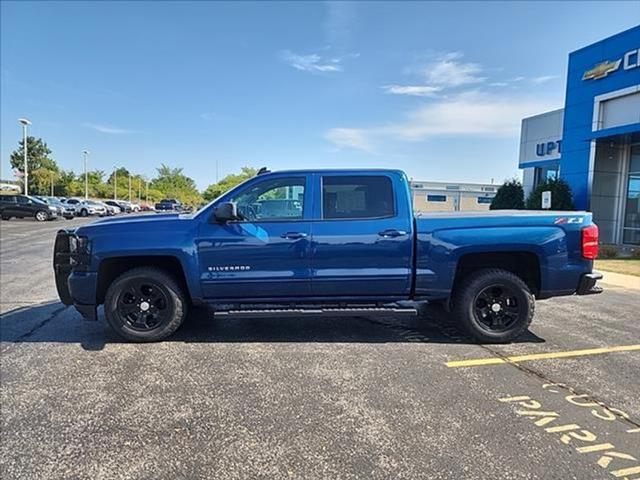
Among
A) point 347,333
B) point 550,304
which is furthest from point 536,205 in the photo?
point 347,333

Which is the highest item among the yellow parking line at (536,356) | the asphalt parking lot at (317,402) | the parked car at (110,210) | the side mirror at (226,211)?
the side mirror at (226,211)

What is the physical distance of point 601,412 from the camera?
353 cm

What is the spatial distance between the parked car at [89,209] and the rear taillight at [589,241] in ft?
138

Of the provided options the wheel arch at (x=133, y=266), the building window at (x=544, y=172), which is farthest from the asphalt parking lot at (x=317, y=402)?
the building window at (x=544, y=172)

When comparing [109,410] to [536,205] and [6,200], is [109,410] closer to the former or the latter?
[536,205]

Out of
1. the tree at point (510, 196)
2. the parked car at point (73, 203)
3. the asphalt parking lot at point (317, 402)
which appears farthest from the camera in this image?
the parked car at point (73, 203)

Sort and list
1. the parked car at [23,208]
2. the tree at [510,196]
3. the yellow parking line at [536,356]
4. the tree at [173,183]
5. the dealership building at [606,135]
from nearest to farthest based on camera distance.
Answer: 1. the yellow parking line at [536,356]
2. the dealership building at [606,135]
3. the tree at [510,196]
4. the parked car at [23,208]
5. the tree at [173,183]

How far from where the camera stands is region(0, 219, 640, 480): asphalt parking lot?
2844mm

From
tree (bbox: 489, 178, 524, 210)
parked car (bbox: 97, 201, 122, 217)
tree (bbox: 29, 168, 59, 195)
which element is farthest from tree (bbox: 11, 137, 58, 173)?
tree (bbox: 489, 178, 524, 210)

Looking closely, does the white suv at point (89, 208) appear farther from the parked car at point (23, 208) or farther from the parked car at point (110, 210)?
the parked car at point (23, 208)

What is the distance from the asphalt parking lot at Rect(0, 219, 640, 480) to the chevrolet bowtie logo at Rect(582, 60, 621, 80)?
1582cm

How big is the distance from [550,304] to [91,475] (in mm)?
6865

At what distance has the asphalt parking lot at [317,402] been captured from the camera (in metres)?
2.84

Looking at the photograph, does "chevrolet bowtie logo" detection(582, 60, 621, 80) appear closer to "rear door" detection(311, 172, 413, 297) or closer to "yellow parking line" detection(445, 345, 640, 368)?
"yellow parking line" detection(445, 345, 640, 368)
